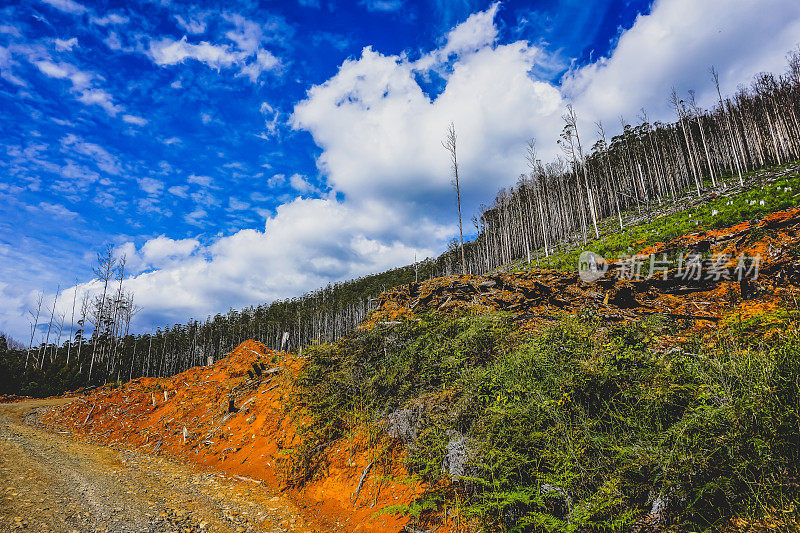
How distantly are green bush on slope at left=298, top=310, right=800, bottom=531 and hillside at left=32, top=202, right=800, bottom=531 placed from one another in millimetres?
23

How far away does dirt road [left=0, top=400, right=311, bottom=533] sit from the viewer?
5.27 m

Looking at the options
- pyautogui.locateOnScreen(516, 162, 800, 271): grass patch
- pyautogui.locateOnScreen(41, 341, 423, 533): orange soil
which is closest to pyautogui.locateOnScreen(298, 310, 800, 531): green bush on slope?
pyautogui.locateOnScreen(41, 341, 423, 533): orange soil

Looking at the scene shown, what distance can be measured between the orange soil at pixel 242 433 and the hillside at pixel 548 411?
50 mm

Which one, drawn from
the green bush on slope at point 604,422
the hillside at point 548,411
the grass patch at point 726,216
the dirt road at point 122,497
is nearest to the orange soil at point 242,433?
the hillside at point 548,411

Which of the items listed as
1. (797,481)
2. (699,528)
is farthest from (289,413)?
(797,481)

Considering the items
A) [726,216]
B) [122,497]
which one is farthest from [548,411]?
[726,216]

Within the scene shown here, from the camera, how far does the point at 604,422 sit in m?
4.51

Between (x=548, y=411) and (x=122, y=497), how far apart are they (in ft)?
26.3

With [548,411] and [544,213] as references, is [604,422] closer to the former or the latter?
[548,411]

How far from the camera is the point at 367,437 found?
22.6ft

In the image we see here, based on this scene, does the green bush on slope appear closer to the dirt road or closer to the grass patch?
the dirt road

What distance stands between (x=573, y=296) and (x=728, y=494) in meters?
7.21

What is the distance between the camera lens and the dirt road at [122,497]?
5.27 m

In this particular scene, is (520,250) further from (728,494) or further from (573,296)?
(728,494)
